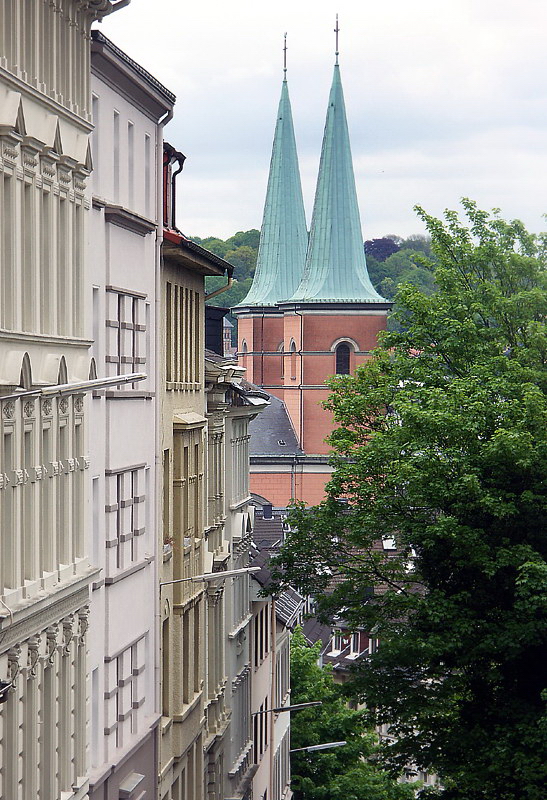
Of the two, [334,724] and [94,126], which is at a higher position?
[94,126]

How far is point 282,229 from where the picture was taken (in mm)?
104812

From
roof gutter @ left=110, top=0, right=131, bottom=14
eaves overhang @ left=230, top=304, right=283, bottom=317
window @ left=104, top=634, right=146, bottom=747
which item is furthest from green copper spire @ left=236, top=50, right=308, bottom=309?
roof gutter @ left=110, top=0, right=131, bottom=14

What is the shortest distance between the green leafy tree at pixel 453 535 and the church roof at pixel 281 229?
71.7 m

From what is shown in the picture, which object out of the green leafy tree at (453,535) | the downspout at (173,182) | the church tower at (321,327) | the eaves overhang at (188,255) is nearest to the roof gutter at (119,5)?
the eaves overhang at (188,255)

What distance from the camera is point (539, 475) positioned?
27.5 m

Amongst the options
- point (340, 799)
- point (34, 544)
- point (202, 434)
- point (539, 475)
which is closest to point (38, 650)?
point (34, 544)

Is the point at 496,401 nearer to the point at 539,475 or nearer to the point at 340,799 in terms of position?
the point at 539,475

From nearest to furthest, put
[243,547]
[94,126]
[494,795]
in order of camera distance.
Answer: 1. [94,126]
2. [494,795]
3. [243,547]

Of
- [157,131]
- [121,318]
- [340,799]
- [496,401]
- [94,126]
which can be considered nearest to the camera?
[94,126]

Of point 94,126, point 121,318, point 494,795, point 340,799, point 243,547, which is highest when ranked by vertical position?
point 94,126

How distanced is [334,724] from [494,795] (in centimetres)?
2050

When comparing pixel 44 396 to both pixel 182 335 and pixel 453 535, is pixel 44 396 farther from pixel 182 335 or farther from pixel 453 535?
pixel 453 535

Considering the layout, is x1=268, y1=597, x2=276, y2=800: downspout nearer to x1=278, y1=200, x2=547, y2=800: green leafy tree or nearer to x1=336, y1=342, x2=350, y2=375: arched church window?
x1=278, y1=200, x2=547, y2=800: green leafy tree

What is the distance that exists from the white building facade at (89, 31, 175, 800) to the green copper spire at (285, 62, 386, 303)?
72741mm
